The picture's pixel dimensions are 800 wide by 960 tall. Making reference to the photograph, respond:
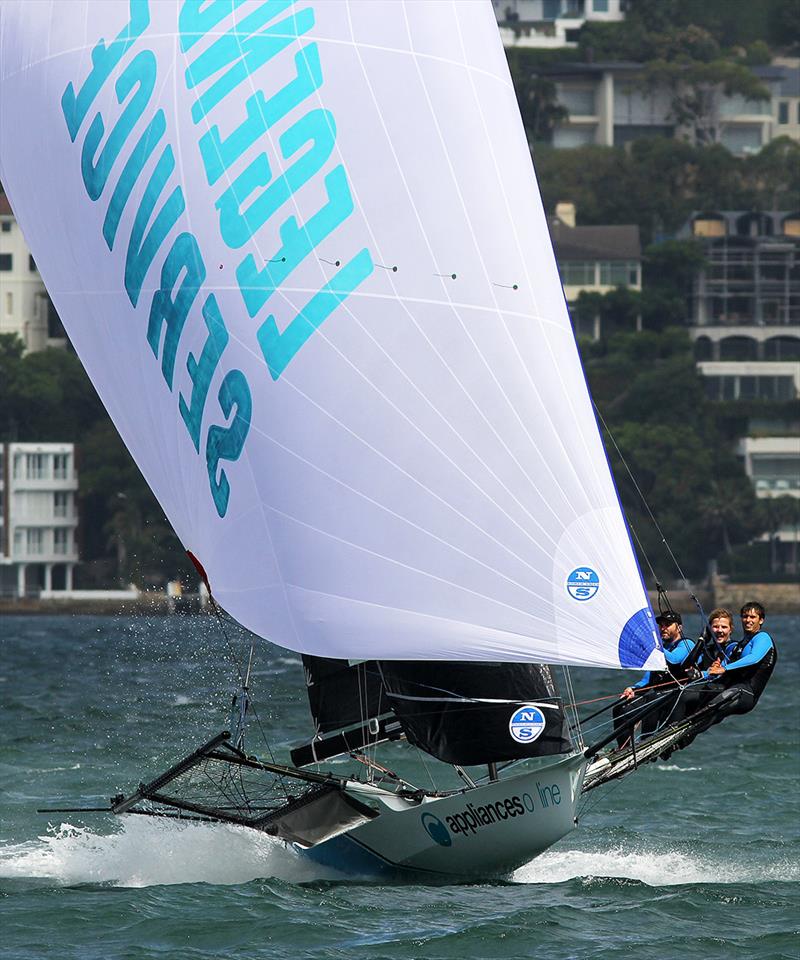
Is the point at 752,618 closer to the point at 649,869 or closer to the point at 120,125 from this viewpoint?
the point at 649,869

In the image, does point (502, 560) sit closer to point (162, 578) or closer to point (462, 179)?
point (462, 179)

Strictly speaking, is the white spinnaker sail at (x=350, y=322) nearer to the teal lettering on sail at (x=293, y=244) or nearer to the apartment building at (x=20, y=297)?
the teal lettering on sail at (x=293, y=244)

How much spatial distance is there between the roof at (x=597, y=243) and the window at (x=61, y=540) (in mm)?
25047

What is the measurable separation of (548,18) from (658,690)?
120130mm

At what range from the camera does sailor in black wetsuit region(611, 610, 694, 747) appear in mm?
11922

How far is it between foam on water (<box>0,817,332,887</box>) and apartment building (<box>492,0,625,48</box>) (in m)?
110

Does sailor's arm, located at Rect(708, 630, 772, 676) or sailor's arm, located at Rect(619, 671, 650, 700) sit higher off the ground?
sailor's arm, located at Rect(708, 630, 772, 676)

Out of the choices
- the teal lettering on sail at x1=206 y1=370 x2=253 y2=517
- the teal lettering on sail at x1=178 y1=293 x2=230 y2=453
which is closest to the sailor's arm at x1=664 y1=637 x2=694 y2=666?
the teal lettering on sail at x1=206 y1=370 x2=253 y2=517

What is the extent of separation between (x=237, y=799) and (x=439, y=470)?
2805 millimetres

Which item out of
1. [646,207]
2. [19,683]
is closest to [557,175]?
[646,207]

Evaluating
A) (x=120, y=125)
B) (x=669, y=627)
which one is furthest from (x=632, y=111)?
(x=120, y=125)

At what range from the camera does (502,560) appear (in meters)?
11.2

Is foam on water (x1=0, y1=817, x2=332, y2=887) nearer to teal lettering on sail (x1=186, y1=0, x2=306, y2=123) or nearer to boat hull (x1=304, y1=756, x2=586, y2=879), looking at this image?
boat hull (x1=304, y1=756, x2=586, y2=879)

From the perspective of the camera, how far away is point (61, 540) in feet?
262
